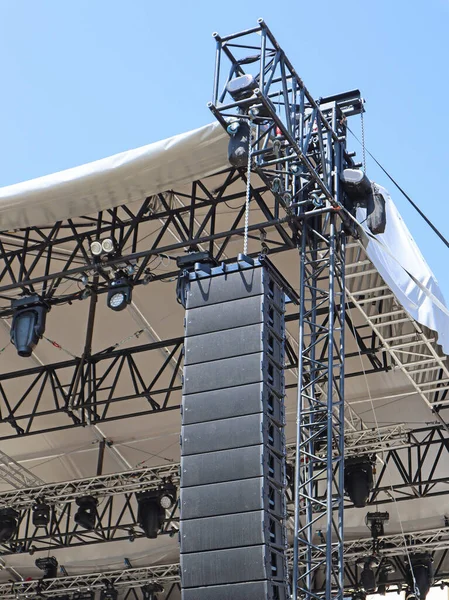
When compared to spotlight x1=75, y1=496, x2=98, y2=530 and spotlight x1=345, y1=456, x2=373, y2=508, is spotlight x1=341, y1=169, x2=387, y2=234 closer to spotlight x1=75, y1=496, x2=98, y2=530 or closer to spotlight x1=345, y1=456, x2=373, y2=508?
spotlight x1=345, y1=456, x2=373, y2=508

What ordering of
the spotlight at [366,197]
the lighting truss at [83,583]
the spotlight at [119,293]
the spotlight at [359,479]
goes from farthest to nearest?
1. the lighting truss at [83,583]
2. the spotlight at [359,479]
3. the spotlight at [119,293]
4. the spotlight at [366,197]

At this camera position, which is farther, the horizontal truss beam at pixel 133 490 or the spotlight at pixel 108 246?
the horizontal truss beam at pixel 133 490

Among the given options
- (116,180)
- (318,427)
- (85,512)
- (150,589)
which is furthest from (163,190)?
(150,589)

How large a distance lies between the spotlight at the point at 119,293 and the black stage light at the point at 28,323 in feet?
2.49

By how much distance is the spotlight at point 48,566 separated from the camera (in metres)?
16.3

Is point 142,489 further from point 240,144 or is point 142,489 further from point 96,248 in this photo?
point 240,144

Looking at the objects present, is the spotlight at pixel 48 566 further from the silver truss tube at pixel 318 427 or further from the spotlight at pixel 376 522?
the silver truss tube at pixel 318 427

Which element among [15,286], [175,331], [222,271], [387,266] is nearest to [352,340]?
[175,331]

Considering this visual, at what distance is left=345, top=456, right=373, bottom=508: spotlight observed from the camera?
43.7 ft

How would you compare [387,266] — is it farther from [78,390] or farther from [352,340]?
[78,390]

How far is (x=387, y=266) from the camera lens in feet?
31.0

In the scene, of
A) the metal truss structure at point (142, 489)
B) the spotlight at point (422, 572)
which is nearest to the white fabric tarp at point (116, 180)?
the metal truss structure at point (142, 489)

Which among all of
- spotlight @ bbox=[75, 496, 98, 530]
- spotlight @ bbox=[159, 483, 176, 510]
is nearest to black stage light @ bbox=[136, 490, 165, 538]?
spotlight @ bbox=[159, 483, 176, 510]

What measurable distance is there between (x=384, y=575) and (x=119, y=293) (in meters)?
7.87
